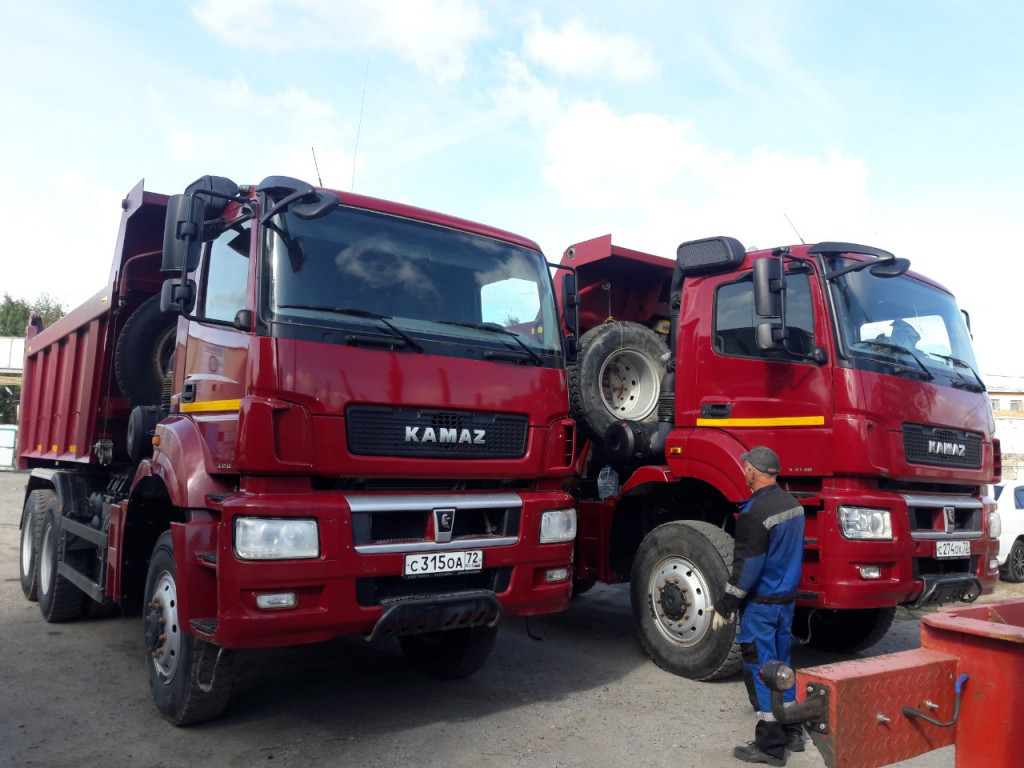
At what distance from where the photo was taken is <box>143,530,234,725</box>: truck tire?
13.7ft

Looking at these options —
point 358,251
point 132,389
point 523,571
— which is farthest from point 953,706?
point 132,389

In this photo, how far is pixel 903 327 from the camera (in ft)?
18.8

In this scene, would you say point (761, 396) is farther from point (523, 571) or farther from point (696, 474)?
point (523, 571)

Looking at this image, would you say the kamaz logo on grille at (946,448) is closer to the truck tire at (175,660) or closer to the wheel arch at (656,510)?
the wheel arch at (656,510)

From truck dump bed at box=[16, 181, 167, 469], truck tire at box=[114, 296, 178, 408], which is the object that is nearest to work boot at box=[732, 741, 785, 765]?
truck tire at box=[114, 296, 178, 408]

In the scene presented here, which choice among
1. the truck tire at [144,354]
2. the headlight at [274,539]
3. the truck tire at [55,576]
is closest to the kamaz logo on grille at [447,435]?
the headlight at [274,539]

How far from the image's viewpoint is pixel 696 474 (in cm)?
579

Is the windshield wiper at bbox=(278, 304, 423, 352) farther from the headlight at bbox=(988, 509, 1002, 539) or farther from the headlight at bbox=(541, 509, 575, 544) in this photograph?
the headlight at bbox=(988, 509, 1002, 539)

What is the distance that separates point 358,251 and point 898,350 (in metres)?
3.56

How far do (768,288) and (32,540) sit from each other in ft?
22.6

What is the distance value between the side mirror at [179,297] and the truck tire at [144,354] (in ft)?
6.90

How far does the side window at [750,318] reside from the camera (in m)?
5.42

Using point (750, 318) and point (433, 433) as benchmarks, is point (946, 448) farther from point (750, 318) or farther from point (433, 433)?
point (433, 433)

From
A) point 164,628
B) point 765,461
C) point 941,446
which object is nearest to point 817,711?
point 765,461
